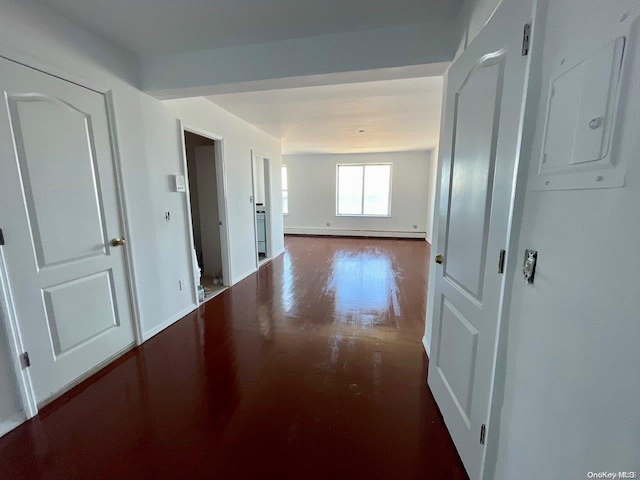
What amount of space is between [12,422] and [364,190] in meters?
7.55

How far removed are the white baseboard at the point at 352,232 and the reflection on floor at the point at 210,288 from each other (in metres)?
4.45

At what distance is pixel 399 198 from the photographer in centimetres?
770

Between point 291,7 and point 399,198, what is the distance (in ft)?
21.4

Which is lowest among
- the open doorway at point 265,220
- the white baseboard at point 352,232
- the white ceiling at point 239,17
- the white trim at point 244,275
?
the white trim at point 244,275

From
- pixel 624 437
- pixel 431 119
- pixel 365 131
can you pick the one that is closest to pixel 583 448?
pixel 624 437

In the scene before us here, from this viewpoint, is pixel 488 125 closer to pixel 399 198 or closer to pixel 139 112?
pixel 139 112

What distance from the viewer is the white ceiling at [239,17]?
1.64m

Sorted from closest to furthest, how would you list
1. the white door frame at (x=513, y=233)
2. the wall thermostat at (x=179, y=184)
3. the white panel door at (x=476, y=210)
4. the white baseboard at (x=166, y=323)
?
the white door frame at (x=513, y=233), the white panel door at (x=476, y=210), the white baseboard at (x=166, y=323), the wall thermostat at (x=179, y=184)

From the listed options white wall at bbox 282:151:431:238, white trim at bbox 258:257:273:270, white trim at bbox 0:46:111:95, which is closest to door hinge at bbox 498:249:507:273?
white trim at bbox 0:46:111:95

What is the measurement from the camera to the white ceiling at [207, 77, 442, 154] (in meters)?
2.92

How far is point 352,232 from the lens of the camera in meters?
8.18

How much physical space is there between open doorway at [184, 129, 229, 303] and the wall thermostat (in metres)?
0.76

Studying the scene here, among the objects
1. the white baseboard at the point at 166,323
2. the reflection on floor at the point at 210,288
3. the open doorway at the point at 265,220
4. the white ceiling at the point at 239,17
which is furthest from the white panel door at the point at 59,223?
the open doorway at the point at 265,220

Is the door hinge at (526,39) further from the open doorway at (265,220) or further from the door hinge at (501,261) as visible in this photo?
the open doorway at (265,220)
